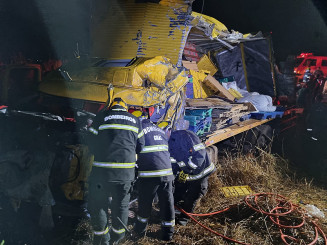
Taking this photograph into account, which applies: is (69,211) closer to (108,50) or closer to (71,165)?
(71,165)

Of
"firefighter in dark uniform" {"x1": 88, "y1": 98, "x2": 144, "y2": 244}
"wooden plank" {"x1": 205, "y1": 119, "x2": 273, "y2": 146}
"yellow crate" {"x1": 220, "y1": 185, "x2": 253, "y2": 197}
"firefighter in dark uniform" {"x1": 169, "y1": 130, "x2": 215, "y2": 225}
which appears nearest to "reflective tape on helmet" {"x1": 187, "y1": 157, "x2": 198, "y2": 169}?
"firefighter in dark uniform" {"x1": 169, "y1": 130, "x2": 215, "y2": 225}

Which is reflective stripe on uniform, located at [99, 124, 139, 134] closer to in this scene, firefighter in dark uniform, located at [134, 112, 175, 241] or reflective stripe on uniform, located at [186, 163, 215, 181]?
firefighter in dark uniform, located at [134, 112, 175, 241]

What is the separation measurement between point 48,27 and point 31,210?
5196 millimetres

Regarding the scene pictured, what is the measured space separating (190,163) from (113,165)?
1071 millimetres

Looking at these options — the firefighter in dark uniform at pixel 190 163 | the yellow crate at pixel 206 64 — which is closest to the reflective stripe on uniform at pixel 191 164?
the firefighter in dark uniform at pixel 190 163

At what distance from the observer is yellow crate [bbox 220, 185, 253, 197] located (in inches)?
171

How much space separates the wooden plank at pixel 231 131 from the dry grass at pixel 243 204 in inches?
21.5

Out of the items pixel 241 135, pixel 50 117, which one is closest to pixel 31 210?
pixel 50 117

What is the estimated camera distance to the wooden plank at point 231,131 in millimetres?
4762

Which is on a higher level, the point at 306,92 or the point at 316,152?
the point at 306,92

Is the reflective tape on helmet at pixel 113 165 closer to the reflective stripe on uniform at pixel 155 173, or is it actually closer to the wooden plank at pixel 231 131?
the reflective stripe on uniform at pixel 155 173

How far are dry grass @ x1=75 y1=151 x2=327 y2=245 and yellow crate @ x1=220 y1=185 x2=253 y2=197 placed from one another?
7 centimetres

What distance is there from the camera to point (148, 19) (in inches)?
221

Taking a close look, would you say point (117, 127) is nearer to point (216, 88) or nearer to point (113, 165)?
point (113, 165)
